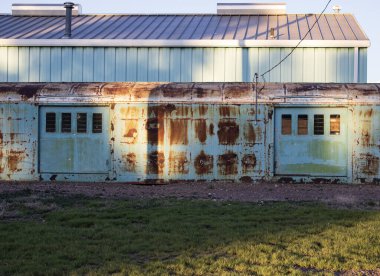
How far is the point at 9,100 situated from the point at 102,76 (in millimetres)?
7029

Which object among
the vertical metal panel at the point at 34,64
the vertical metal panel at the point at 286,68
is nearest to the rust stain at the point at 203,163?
the vertical metal panel at the point at 286,68

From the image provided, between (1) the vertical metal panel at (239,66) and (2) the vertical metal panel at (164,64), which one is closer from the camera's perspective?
(1) the vertical metal panel at (239,66)

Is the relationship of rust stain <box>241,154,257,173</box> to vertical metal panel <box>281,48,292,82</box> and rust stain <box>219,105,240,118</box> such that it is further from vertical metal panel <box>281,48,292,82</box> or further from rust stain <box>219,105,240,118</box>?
vertical metal panel <box>281,48,292,82</box>

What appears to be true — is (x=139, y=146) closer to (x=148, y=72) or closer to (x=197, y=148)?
(x=197, y=148)

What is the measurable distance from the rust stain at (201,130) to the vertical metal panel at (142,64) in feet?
25.3

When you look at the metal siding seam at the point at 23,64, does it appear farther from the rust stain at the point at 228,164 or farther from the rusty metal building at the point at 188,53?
the rust stain at the point at 228,164

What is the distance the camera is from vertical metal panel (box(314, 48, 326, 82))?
23031mm

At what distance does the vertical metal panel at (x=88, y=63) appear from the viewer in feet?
78.7

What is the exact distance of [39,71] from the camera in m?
24.3

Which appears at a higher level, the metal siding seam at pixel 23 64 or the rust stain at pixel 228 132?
the metal siding seam at pixel 23 64

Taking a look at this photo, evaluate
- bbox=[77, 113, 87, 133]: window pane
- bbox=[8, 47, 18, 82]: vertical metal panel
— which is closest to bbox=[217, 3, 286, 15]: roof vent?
bbox=[8, 47, 18, 82]: vertical metal panel

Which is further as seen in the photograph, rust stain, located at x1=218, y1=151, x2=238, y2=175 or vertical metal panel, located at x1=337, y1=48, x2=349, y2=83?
vertical metal panel, located at x1=337, y1=48, x2=349, y2=83

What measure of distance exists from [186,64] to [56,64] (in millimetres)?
5392

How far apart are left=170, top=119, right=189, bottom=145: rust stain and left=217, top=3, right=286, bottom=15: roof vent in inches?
525
